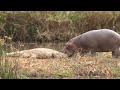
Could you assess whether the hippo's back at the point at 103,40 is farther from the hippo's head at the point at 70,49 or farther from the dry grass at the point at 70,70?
the dry grass at the point at 70,70

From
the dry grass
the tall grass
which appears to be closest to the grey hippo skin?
the dry grass

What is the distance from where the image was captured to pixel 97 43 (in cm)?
850

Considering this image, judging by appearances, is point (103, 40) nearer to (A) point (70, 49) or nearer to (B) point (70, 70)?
(A) point (70, 49)

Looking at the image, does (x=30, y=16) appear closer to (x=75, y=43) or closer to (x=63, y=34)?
(x=63, y=34)

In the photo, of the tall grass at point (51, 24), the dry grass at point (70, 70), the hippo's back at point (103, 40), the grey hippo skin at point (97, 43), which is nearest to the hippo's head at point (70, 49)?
the grey hippo skin at point (97, 43)

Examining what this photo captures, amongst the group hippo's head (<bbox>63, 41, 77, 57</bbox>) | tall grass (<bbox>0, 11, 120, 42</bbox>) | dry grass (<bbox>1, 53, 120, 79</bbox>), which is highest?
tall grass (<bbox>0, 11, 120, 42</bbox>)

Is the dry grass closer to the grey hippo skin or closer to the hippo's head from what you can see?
the grey hippo skin

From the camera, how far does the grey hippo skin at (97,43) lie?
8.36 metres

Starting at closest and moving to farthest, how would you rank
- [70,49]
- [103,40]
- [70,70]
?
[70,70]
[103,40]
[70,49]

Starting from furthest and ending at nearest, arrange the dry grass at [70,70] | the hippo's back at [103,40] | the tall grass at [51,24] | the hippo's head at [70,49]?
the tall grass at [51,24]
the hippo's head at [70,49]
the hippo's back at [103,40]
the dry grass at [70,70]

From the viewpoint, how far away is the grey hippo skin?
8359 millimetres

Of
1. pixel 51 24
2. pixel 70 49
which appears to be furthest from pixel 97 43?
pixel 51 24

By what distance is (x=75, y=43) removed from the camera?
8.84 metres
